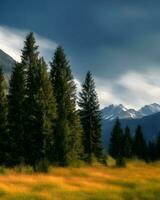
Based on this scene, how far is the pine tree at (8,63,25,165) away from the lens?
58.2 meters

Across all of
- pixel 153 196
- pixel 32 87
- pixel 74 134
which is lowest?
pixel 153 196

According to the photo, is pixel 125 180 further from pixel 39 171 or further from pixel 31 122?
pixel 31 122

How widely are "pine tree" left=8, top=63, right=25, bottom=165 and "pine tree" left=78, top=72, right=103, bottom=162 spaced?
60.1 ft

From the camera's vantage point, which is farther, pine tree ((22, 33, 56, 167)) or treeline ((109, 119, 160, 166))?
treeline ((109, 119, 160, 166))

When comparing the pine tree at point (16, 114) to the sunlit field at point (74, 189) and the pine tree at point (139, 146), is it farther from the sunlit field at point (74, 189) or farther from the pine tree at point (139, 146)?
the pine tree at point (139, 146)

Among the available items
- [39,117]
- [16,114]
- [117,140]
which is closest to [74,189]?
[39,117]

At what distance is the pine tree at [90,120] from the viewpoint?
7851 centimetres

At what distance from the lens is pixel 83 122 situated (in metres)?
82.0

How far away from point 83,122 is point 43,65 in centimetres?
2325

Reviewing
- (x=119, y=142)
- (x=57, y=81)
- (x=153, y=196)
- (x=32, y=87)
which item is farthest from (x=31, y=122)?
(x=119, y=142)

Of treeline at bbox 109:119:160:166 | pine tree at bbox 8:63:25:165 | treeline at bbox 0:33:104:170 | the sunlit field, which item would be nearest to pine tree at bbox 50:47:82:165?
treeline at bbox 0:33:104:170

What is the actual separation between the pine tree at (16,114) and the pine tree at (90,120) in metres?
18.3

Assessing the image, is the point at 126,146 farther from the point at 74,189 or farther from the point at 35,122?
the point at 74,189

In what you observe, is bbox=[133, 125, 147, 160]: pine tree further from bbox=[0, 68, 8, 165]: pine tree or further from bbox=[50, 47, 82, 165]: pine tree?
bbox=[0, 68, 8, 165]: pine tree
